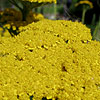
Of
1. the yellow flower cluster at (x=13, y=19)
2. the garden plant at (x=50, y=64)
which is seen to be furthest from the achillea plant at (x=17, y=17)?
the garden plant at (x=50, y=64)

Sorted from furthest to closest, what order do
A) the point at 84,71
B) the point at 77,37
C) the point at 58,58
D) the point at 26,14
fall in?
1. the point at 26,14
2. the point at 77,37
3. the point at 58,58
4. the point at 84,71

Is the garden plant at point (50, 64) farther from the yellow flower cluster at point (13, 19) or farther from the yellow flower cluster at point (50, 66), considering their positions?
the yellow flower cluster at point (13, 19)

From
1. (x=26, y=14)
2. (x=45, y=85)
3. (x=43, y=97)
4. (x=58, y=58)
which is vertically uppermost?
(x=26, y=14)

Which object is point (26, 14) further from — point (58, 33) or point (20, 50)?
point (20, 50)

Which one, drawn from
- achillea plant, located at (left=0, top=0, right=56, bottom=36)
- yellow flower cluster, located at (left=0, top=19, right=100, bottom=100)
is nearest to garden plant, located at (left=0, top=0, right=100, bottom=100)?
yellow flower cluster, located at (left=0, top=19, right=100, bottom=100)

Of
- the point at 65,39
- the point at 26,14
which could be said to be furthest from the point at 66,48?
the point at 26,14

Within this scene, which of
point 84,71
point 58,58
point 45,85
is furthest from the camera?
point 58,58

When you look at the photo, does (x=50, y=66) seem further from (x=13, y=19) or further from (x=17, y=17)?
(x=17, y=17)
